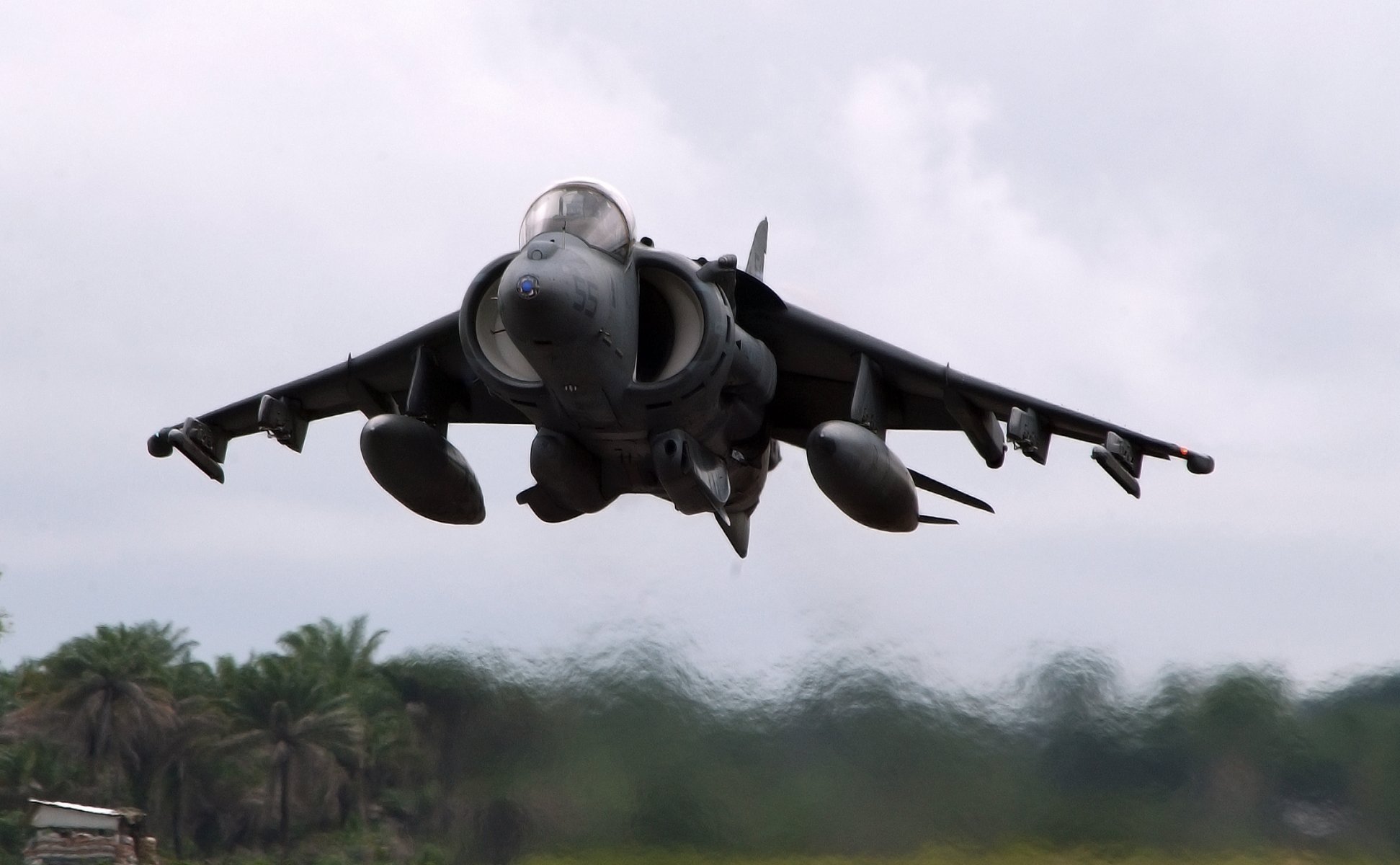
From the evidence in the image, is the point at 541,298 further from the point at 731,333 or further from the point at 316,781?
the point at 316,781

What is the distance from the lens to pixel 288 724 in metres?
17.8

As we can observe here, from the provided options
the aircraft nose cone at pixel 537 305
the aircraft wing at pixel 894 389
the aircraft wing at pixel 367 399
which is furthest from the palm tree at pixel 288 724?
the aircraft nose cone at pixel 537 305

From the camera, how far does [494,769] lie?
14.9 meters

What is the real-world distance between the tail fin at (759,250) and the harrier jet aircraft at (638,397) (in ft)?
0.06

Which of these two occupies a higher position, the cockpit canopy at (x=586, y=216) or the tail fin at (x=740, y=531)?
the cockpit canopy at (x=586, y=216)

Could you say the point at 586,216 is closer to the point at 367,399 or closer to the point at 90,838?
the point at 367,399

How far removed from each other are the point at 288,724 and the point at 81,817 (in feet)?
10.2

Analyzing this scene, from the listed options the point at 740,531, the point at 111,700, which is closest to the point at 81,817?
the point at 111,700

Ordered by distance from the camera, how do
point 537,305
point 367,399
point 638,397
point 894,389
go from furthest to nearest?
1. point 367,399
2. point 894,389
3. point 638,397
4. point 537,305

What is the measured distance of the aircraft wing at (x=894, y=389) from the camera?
1384 cm

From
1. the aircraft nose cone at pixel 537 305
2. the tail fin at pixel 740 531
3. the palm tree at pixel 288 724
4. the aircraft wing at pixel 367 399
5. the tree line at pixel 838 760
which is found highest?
the aircraft wing at pixel 367 399

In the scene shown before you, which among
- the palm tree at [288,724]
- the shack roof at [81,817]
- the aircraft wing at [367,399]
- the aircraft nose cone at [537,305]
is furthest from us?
the shack roof at [81,817]

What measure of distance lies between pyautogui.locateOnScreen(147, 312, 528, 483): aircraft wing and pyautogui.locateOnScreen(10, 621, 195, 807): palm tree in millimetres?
→ 5297

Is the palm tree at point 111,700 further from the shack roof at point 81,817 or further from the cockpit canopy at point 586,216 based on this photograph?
the cockpit canopy at point 586,216
